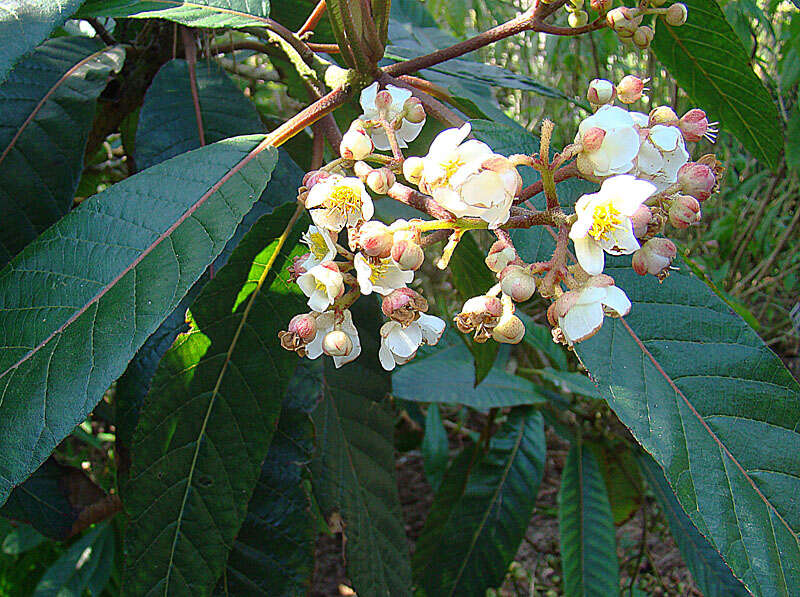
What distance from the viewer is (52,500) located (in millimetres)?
1094

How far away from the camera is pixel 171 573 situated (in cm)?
82

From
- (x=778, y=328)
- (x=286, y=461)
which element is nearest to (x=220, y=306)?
(x=286, y=461)

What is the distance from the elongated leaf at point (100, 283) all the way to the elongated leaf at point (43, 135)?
0.89ft

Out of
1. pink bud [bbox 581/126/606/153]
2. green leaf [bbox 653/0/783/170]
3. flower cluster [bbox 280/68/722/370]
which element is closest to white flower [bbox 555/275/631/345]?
flower cluster [bbox 280/68/722/370]

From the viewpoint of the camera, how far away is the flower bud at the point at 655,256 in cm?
57

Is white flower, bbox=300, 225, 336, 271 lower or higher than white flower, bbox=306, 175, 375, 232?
lower

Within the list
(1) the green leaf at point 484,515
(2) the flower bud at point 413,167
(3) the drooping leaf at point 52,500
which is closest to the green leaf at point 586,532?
(1) the green leaf at point 484,515

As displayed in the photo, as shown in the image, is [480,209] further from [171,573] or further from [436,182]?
[171,573]

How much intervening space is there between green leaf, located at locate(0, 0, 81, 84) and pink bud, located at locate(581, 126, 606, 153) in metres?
0.59

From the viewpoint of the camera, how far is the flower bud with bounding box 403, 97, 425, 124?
684 mm

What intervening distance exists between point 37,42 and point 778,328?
261cm

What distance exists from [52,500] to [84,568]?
57cm

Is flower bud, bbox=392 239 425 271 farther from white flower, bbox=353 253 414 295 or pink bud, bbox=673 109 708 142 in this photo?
pink bud, bbox=673 109 708 142

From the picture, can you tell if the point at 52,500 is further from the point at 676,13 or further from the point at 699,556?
the point at 699,556
